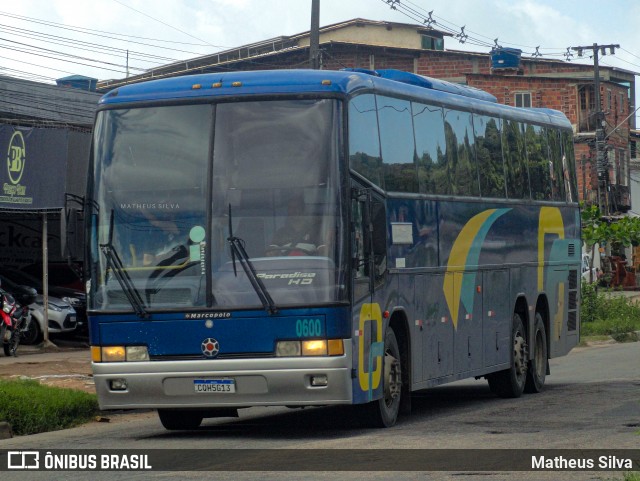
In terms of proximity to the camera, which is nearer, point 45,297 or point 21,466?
point 21,466

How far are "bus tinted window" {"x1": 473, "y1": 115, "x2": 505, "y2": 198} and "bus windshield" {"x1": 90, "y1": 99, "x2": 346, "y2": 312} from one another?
4772 mm

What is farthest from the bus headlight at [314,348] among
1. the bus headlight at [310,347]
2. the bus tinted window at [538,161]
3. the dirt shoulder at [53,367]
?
the bus tinted window at [538,161]

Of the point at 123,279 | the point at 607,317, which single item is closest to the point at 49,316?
the point at 607,317

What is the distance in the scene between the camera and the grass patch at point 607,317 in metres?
32.7

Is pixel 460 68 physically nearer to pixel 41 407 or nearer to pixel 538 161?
pixel 538 161

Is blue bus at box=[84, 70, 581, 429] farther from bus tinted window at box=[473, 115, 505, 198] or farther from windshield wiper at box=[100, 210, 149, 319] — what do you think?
bus tinted window at box=[473, 115, 505, 198]

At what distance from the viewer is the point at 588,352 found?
28984 millimetres

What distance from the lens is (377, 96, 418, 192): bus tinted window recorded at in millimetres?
13891

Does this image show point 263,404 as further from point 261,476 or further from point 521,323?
point 521,323

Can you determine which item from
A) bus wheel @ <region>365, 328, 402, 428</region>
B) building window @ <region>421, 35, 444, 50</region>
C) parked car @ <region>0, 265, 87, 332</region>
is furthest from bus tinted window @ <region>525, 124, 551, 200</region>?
building window @ <region>421, 35, 444, 50</region>

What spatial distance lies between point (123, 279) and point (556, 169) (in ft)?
31.0

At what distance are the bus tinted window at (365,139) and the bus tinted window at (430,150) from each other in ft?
4.53

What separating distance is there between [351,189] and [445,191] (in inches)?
130

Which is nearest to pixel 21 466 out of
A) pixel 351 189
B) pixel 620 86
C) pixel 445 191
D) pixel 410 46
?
pixel 351 189
